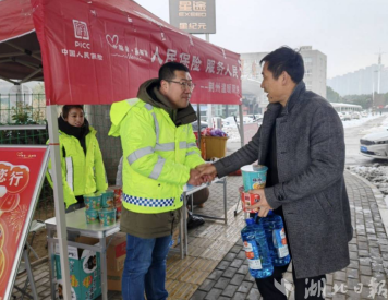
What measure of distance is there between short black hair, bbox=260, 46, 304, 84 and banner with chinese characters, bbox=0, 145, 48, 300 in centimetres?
161

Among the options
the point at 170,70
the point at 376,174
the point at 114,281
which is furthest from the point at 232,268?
the point at 376,174

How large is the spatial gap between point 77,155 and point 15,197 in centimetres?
137

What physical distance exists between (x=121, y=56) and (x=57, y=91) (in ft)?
2.66

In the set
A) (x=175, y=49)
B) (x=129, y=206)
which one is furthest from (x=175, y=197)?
(x=175, y=49)

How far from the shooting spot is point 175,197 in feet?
7.73

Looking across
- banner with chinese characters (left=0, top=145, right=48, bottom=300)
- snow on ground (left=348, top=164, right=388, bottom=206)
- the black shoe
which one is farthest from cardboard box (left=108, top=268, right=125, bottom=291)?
snow on ground (left=348, top=164, right=388, bottom=206)

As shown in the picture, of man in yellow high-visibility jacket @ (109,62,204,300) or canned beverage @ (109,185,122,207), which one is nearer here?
man in yellow high-visibility jacket @ (109,62,204,300)

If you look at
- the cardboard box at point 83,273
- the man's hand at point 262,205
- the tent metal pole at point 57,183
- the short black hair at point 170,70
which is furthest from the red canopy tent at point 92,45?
the man's hand at point 262,205

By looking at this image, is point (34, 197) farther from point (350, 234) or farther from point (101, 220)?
point (350, 234)

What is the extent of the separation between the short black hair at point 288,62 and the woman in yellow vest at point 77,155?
244 cm

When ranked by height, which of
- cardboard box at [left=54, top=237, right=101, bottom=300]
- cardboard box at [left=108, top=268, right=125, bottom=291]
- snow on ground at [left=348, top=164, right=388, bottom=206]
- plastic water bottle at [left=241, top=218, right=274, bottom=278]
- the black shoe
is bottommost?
snow on ground at [left=348, top=164, right=388, bottom=206]

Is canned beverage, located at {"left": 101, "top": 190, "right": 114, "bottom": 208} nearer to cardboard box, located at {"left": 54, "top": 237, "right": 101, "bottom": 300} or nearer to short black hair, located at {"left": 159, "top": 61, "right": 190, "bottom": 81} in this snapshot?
cardboard box, located at {"left": 54, "top": 237, "right": 101, "bottom": 300}

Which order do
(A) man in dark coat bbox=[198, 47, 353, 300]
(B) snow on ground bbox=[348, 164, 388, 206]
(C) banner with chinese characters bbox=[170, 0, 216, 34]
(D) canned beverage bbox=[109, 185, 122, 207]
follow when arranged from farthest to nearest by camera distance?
(C) banner with chinese characters bbox=[170, 0, 216, 34]
(B) snow on ground bbox=[348, 164, 388, 206]
(D) canned beverage bbox=[109, 185, 122, 207]
(A) man in dark coat bbox=[198, 47, 353, 300]

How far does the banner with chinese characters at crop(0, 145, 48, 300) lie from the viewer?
83.0 inches
